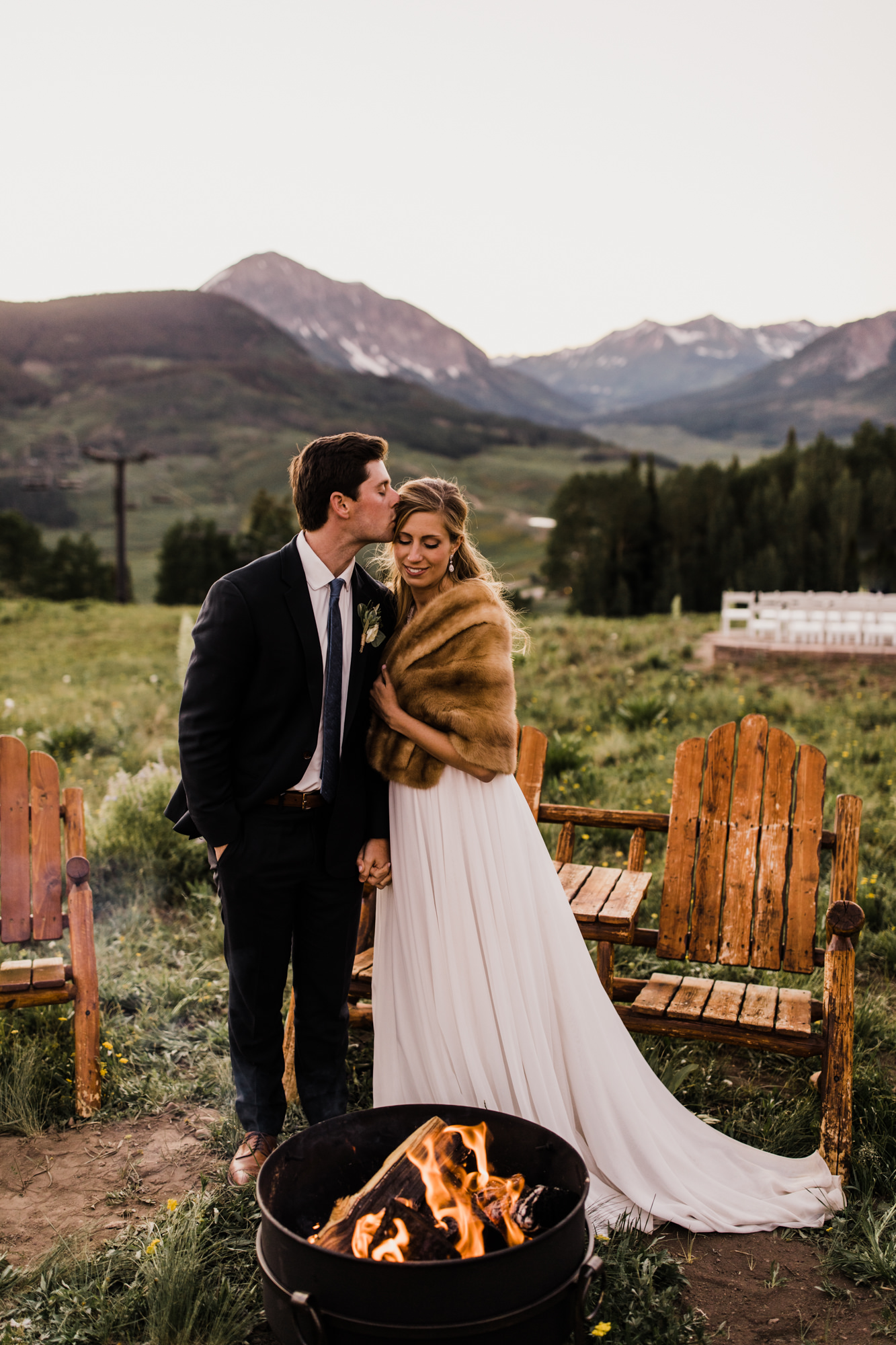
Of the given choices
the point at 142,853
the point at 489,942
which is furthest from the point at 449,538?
the point at 142,853

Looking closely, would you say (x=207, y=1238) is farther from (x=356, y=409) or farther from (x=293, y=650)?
(x=356, y=409)

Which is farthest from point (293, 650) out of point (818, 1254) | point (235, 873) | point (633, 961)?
point (633, 961)

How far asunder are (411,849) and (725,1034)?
1.37 meters

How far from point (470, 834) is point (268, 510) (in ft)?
189

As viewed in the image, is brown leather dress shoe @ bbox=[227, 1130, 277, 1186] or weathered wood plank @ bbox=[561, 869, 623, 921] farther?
weathered wood plank @ bbox=[561, 869, 623, 921]

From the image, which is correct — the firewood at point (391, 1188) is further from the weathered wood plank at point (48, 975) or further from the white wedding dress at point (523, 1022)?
the weathered wood plank at point (48, 975)

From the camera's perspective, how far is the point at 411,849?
10.8 feet

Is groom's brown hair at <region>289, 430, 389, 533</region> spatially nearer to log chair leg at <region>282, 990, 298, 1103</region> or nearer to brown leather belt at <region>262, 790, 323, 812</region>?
brown leather belt at <region>262, 790, 323, 812</region>

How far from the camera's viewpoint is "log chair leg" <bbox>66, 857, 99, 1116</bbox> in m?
3.84

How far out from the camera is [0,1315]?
105 inches

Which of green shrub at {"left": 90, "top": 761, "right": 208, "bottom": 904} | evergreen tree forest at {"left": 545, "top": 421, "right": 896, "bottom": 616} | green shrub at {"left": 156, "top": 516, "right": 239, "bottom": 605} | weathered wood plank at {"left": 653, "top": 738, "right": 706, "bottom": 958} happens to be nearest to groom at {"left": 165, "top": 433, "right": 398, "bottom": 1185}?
weathered wood plank at {"left": 653, "top": 738, "right": 706, "bottom": 958}

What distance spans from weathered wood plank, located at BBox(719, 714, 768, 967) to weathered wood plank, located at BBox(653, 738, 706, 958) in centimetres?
15

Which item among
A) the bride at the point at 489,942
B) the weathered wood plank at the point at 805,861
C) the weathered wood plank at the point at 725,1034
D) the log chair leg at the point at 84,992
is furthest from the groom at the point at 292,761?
the weathered wood plank at the point at 805,861

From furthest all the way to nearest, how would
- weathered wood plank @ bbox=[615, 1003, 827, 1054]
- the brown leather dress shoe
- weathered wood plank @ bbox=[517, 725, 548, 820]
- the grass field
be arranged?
1. weathered wood plank @ bbox=[517, 725, 548, 820]
2. weathered wood plank @ bbox=[615, 1003, 827, 1054]
3. the brown leather dress shoe
4. the grass field
